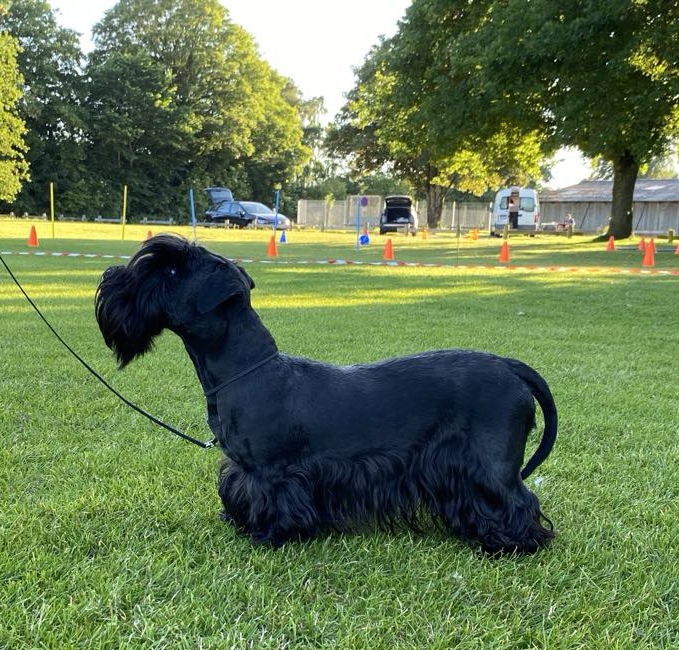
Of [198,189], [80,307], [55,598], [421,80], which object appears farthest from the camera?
[198,189]

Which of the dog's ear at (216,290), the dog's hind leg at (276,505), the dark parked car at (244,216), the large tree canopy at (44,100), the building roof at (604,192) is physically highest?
the large tree canopy at (44,100)

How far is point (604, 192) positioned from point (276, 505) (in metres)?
53.7

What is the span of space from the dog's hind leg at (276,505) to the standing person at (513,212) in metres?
41.2

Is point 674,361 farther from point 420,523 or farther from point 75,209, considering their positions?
point 75,209

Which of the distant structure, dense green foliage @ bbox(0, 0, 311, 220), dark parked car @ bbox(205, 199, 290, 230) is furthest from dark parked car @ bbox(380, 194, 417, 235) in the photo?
dense green foliage @ bbox(0, 0, 311, 220)

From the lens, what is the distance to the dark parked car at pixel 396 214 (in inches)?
1545

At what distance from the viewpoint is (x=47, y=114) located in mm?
45562

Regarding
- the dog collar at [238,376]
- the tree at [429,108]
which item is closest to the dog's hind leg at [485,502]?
the dog collar at [238,376]

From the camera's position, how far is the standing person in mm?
40812

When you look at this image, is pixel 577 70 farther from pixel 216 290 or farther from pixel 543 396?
pixel 216 290

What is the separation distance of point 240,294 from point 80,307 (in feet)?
19.5

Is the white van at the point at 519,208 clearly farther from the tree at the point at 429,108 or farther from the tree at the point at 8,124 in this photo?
the tree at the point at 8,124

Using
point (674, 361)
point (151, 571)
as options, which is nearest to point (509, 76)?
point (674, 361)

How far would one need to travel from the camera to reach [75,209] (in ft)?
150
